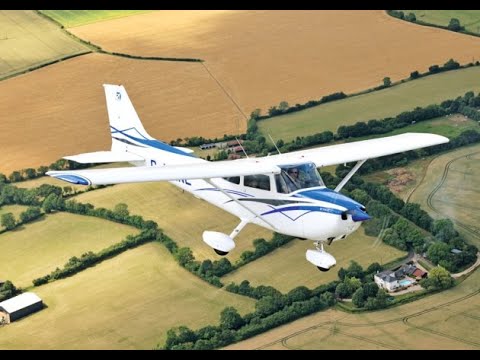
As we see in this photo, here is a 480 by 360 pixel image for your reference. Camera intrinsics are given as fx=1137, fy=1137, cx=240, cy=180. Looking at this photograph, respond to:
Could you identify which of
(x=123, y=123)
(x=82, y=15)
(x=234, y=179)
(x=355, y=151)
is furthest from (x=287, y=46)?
(x=234, y=179)

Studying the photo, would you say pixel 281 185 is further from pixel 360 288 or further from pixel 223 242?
pixel 360 288

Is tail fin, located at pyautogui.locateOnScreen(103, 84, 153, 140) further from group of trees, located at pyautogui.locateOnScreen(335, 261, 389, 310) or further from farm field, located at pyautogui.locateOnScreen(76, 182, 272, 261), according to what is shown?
group of trees, located at pyautogui.locateOnScreen(335, 261, 389, 310)

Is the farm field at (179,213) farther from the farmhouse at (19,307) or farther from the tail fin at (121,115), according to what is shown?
the tail fin at (121,115)

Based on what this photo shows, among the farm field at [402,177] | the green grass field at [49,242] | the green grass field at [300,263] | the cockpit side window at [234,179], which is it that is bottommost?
the green grass field at [300,263]

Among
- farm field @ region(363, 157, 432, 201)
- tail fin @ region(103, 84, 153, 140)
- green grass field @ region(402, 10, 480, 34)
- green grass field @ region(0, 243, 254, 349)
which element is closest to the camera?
tail fin @ region(103, 84, 153, 140)

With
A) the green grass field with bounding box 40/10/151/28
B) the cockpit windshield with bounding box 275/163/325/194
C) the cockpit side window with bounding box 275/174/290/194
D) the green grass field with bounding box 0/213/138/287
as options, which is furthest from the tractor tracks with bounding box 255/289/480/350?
the green grass field with bounding box 40/10/151/28

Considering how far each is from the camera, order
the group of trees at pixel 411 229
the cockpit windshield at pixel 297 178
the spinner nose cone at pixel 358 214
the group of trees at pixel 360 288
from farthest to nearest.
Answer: the group of trees at pixel 411 229
the group of trees at pixel 360 288
the cockpit windshield at pixel 297 178
the spinner nose cone at pixel 358 214

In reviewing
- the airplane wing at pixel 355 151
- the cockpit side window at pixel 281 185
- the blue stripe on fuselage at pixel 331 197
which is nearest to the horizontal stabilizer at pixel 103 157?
the airplane wing at pixel 355 151
